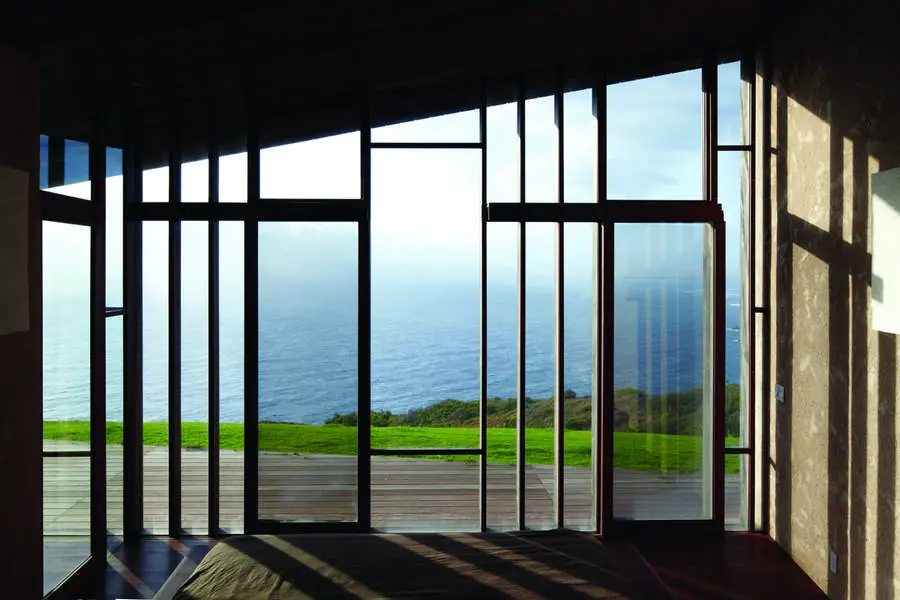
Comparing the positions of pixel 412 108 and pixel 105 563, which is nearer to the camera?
pixel 105 563

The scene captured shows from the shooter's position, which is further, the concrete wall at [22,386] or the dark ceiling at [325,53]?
the dark ceiling at [325,53]

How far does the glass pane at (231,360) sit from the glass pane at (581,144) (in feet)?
7.88

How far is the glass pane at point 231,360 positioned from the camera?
5.03m

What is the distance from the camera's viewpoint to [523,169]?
4992 millimetres

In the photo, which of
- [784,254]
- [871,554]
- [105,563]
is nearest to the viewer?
[871,554]

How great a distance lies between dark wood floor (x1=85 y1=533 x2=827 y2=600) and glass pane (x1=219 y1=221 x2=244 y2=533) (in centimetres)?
31

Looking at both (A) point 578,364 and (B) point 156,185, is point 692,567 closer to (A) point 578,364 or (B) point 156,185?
(A) point 578,364

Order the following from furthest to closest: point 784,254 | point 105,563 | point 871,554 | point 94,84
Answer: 1. point 784,254
2. point 105,563
3. point 94,84
4. point 871,554

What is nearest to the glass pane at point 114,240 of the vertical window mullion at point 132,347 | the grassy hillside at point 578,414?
the vertical window mullion at point 132,347

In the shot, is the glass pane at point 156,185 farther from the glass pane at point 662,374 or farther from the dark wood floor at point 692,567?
the glass pane at point 662,374

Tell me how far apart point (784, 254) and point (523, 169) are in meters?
1.87

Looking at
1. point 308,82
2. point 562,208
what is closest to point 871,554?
point 562,208

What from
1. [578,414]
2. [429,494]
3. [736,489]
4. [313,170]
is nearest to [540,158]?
[313,170]

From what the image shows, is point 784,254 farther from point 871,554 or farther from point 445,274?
point 445,274
